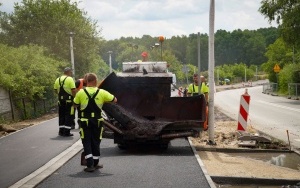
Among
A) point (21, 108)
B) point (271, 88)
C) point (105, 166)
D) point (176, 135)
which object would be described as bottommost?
point (271, 88)

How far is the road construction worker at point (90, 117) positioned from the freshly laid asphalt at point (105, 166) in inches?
15.4

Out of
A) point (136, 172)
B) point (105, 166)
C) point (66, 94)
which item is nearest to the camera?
point (136, 172)

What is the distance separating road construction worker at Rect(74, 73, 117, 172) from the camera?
8.39 m

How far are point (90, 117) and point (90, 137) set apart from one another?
0.37 meters

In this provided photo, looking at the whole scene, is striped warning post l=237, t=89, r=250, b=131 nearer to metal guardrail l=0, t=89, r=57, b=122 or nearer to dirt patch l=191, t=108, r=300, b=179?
dirt patch l=191, t=108, r=300, b=179

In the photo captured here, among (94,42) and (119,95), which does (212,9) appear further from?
(94,42)

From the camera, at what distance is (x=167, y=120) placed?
464 inches

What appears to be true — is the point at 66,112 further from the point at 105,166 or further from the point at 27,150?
the point at 105,166

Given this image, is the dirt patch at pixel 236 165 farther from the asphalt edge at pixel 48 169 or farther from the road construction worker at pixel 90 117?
the asphalt edge at pixel 48 169

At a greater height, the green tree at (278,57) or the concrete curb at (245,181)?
the green tree at (278,57)

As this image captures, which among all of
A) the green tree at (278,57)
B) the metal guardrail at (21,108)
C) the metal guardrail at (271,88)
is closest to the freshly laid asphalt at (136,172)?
the metal guardrail at (21,108)

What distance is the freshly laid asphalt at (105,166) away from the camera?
7.59 meters

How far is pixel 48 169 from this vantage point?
870 centimetres

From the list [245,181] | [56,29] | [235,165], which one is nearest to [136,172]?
[245,181]
